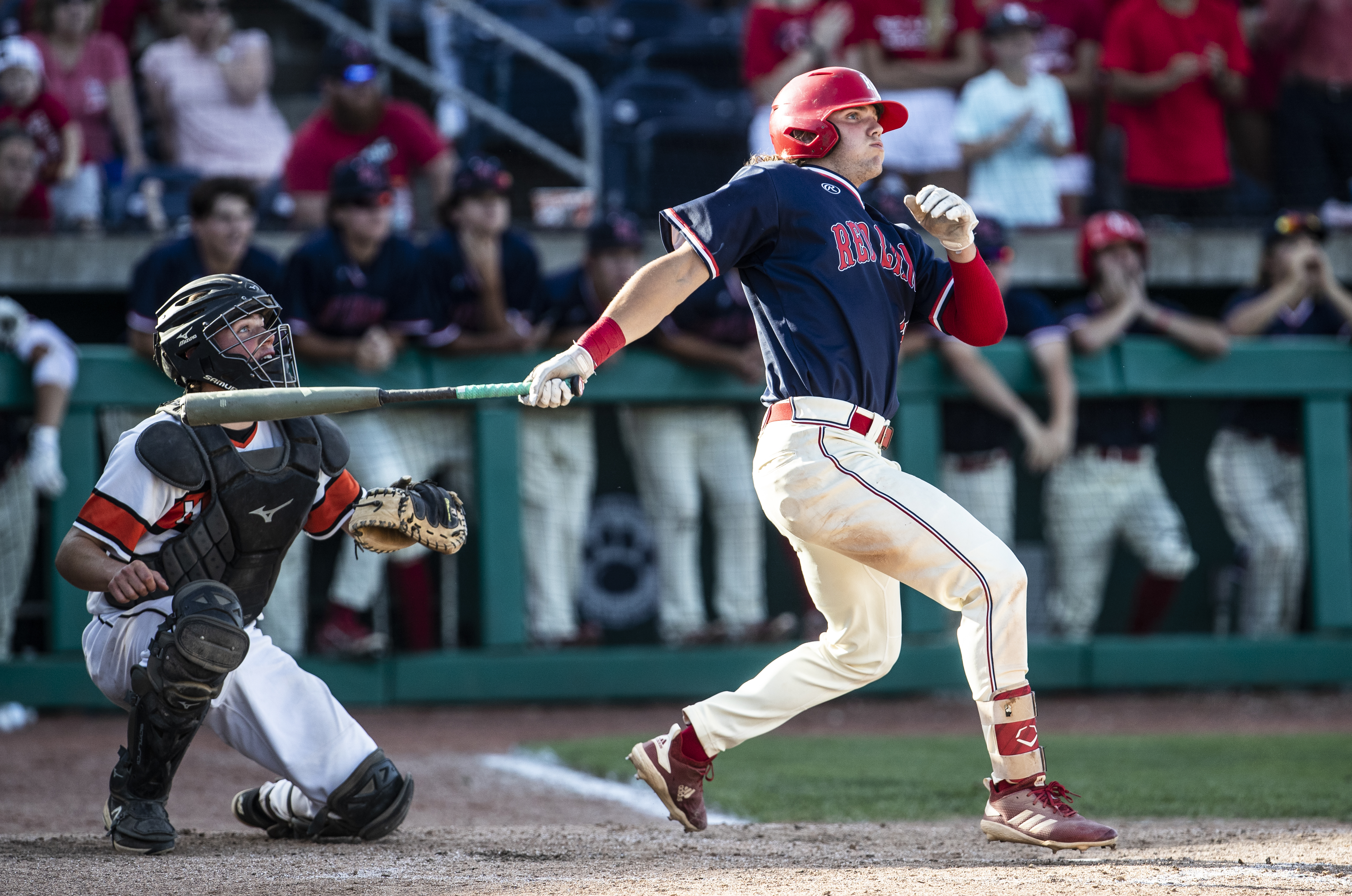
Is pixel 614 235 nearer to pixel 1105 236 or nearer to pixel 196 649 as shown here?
pixel 1105 236

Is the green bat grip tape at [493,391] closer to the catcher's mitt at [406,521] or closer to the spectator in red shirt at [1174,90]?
the catcher's mitt at [406,521]

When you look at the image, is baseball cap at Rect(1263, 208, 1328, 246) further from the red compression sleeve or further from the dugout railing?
the red compression sleeve

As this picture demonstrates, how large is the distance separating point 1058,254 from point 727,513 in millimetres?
2633

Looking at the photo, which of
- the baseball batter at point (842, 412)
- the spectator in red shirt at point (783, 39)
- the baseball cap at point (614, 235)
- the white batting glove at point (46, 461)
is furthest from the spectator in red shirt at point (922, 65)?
the baseball batter at point (842, 412)

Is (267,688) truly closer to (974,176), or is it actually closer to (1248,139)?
(974,176)

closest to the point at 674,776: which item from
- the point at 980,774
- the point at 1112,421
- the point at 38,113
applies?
the point at 980,774

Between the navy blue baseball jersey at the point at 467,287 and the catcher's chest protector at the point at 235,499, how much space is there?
2.97 metres

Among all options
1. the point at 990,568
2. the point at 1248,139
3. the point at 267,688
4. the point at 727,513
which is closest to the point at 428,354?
the point at 727,513

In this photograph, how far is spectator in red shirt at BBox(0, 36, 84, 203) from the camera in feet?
24.1

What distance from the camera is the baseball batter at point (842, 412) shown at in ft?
11.2

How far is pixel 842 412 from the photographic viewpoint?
3.53 m

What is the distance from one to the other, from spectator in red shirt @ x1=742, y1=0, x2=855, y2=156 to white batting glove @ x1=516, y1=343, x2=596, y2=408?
197 inches

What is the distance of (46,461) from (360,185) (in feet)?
5.53

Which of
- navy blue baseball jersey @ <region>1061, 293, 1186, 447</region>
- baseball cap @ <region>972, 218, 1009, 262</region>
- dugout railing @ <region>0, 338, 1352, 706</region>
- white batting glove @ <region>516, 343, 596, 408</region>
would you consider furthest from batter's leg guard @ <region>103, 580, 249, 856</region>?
navy blue baseball jersey @ <region>1061, 293, 1186, 447</region>
